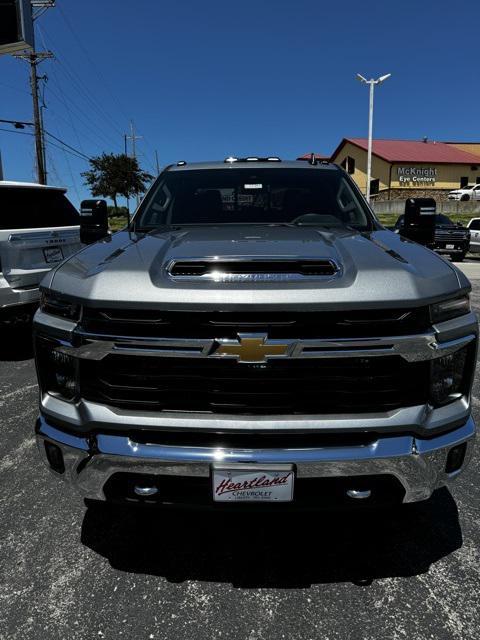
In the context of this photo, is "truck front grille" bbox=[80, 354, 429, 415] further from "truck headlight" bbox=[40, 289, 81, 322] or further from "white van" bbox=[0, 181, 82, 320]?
"white van" bbox=[0, 181, 82, 320]

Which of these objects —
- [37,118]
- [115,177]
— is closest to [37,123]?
[37,118]

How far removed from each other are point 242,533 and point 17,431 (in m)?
2.09

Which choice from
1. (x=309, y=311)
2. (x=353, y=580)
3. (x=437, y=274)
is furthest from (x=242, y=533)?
(x=437, y=274)

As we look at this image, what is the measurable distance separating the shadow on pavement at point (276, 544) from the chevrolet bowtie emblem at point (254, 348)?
81 cm

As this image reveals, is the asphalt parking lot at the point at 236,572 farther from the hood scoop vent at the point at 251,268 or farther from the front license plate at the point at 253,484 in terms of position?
the hood scoop vent at the point at 251,268

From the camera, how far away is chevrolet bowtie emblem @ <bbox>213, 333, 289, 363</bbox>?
5.78 ft

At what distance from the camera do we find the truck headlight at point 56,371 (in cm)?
192

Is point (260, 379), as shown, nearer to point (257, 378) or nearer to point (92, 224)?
point (257, 378)

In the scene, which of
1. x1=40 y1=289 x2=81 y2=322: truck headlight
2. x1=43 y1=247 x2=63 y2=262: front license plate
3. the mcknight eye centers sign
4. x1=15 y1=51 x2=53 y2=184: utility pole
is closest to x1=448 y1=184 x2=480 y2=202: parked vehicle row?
the mcknight eye centers sign

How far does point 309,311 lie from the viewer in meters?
1.75

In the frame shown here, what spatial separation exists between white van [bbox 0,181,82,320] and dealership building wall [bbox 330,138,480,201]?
42513 millimetres

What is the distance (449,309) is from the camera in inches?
75.0

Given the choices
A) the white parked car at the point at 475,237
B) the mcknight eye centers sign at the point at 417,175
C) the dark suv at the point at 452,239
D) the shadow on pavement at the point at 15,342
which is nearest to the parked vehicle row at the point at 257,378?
the shadow on pavement at the point at 15,342

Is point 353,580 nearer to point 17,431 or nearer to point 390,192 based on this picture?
point 17,431
